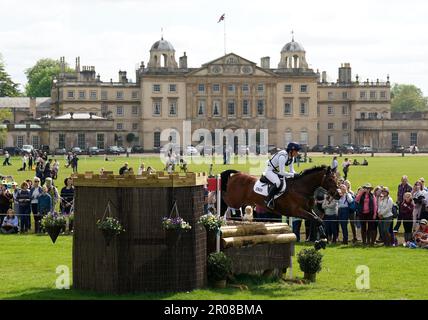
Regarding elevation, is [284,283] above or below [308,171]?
below

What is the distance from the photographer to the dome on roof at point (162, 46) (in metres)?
120

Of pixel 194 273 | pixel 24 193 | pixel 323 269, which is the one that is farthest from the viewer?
pixel 24 193

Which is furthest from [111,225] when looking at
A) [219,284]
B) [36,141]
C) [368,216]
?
[36,141]

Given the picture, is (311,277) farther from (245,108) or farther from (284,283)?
(245,108)

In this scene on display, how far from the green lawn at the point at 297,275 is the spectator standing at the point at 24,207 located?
10.4ft

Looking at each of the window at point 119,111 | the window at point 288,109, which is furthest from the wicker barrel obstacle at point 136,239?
the window at point 288,109

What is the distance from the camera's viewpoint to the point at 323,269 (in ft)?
59.3

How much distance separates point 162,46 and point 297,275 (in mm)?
104602

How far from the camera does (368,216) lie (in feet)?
73.4

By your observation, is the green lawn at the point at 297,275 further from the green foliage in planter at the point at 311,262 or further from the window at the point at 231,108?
the window at the point at 231,108

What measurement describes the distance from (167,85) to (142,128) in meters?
6.12

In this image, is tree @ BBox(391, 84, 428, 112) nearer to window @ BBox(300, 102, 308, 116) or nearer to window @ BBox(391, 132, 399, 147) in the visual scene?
window @ BBox(391, 132, 399, 147)
